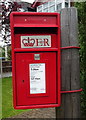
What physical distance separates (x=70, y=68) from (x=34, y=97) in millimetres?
572

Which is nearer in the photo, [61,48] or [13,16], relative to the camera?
[13,16]

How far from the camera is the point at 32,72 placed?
1960mm

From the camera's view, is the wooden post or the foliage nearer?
the wooden post

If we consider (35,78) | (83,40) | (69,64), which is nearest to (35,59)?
(35,78)

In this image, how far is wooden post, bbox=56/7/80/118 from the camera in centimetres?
200

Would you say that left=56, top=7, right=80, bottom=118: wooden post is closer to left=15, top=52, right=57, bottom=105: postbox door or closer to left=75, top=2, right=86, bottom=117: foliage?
left=15, top=52, right=57, bottom=105: postbox door

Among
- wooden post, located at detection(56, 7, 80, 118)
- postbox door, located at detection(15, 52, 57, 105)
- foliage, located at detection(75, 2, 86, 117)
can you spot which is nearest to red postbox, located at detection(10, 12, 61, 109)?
postbox door, located at detection(15, 52, 57, 105)

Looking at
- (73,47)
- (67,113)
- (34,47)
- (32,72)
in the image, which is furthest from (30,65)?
(67,113)

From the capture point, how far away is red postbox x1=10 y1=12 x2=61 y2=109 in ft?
6.25

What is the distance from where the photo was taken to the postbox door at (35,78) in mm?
1938

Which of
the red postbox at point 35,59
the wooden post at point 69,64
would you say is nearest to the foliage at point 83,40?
the wooden post at point 69,64

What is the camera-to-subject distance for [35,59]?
1.94 m

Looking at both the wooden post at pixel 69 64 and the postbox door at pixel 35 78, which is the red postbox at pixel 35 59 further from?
the wooden post at pixel 69 64

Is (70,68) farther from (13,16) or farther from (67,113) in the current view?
(13,16)
